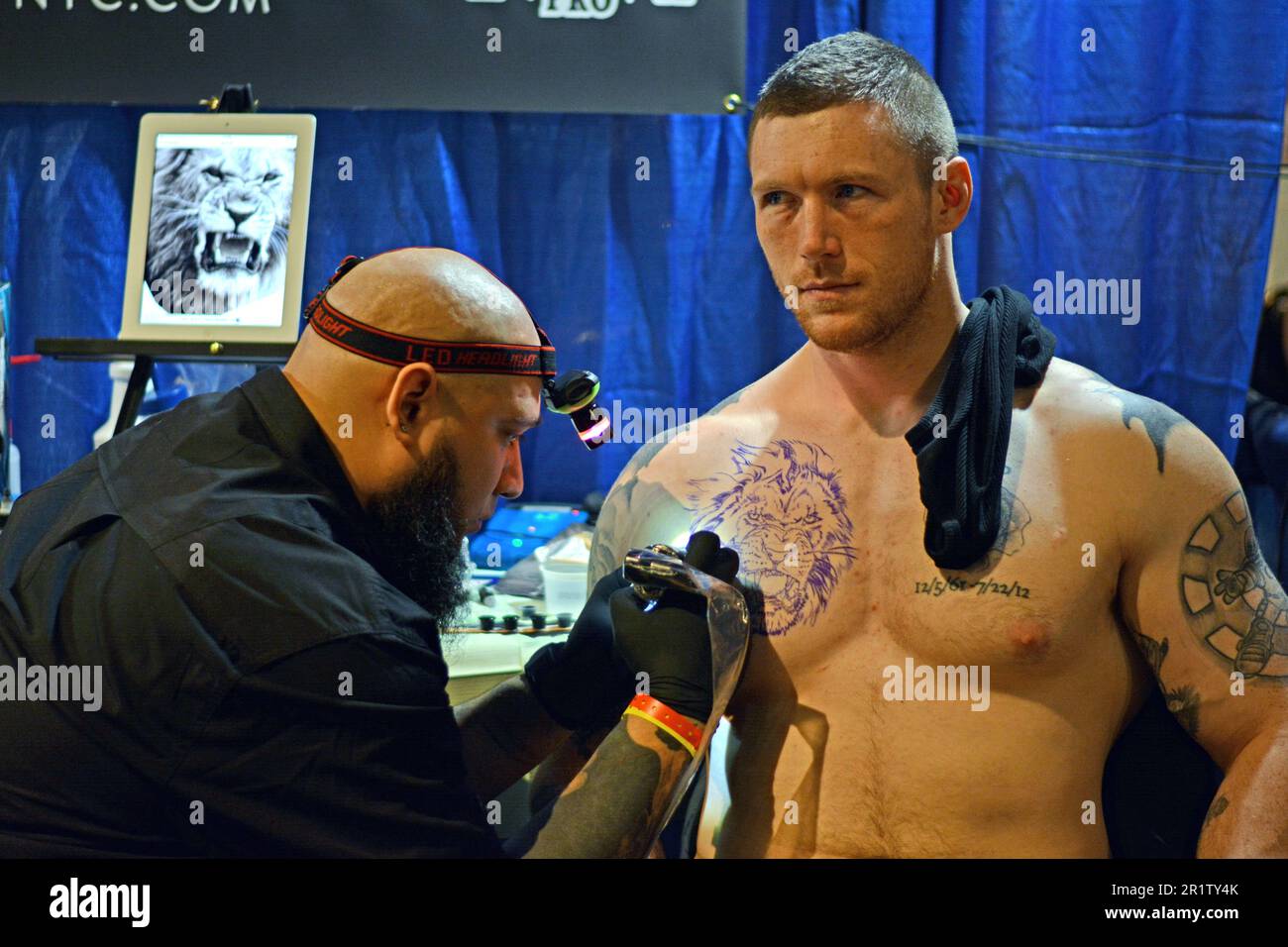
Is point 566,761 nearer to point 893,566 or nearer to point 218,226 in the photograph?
point 893,566

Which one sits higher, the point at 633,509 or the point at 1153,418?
the point at 1153,418

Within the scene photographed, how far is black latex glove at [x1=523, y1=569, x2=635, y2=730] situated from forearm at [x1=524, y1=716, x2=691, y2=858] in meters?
0.19

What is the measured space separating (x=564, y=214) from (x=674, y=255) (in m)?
0.24

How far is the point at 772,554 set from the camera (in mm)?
1386

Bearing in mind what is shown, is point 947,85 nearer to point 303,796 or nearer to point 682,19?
point 682,19

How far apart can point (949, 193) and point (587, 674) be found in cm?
72

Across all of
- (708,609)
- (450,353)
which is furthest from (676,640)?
(450,353)

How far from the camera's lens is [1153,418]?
1.31 meters

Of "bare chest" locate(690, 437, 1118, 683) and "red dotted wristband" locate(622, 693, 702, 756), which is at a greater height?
"bare chest" locate(690, 437, 1118, 683)

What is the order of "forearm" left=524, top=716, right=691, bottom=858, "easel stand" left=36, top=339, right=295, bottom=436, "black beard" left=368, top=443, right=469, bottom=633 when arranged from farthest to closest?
"easel stand" left=36, top=339, right=295, bottom=436 < "black beard" left=368, top=443, right=469, bottom=633 < "forearm" left=524, top=716, right=691, bottom=858

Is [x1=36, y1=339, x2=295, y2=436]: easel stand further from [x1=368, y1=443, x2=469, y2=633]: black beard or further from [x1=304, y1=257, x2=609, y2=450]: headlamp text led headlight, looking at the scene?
[x1=368, y1=443, x2=469, y2=633]: black beard

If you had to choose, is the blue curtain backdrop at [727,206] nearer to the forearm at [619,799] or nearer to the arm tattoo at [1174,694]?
the arm tattoo at [1174,694]

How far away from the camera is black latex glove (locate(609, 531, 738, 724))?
1266 millimetres

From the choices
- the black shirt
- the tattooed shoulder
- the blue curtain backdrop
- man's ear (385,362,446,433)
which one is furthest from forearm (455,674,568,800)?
the blue curtain backdrop
